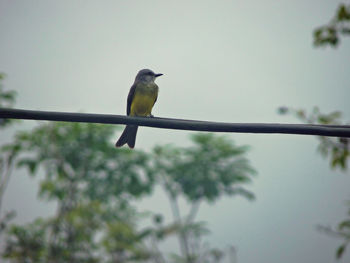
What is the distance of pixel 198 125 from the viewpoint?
2234 mm

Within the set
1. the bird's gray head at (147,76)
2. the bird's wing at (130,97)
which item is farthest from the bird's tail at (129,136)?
the bird's gray head at (147,76)

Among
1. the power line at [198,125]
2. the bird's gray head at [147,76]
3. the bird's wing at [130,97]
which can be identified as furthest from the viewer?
the bird's gray head at [147,76]

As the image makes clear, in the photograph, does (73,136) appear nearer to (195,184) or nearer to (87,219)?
(87,219)

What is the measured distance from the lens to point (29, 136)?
1135cm

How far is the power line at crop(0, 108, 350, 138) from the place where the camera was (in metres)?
2.11

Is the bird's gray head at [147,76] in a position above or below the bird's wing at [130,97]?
above

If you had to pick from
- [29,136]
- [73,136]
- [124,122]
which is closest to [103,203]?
[73,136]

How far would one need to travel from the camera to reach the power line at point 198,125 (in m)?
2.11

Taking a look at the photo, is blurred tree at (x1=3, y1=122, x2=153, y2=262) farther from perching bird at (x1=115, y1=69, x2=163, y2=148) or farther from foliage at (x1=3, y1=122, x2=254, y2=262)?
perching bird at (x1=115, y1=69, x2=163, y2=148)

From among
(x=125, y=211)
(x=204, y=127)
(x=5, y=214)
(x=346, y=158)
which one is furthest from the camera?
(x=125, y=211)

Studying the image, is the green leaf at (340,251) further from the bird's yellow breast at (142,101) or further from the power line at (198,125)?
the bird's yellow breast at (142,101)

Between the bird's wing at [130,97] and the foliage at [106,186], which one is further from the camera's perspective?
the foliage at [106,186]

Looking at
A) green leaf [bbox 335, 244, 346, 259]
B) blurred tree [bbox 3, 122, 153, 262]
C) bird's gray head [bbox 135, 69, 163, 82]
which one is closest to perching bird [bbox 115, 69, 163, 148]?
bird's gray head [bbox 135, 69, 163, 82]

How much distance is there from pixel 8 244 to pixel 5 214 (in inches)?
66.1
